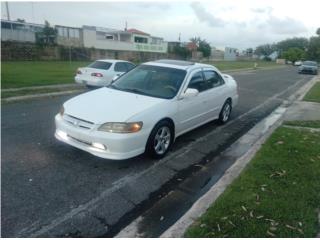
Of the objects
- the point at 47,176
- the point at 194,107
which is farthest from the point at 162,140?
the point at 47,176

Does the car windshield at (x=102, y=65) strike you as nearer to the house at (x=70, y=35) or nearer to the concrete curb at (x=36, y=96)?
the concrete curb at (x=36, y=96)

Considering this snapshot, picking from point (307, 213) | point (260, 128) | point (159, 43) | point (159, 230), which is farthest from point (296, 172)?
point (159, 43)

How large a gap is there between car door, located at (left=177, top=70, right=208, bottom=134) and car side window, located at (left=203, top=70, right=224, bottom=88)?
242mm

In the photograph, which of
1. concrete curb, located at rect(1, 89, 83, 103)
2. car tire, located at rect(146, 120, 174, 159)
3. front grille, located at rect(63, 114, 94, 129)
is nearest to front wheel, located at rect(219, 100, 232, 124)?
car tire, located at rect(146, 120, 174, 159)

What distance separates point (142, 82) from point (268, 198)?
10.7 feet

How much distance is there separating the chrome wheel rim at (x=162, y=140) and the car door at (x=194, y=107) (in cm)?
39

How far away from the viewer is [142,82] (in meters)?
6.02

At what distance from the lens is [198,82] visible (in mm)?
6398

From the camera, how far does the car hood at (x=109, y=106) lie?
15.2ft

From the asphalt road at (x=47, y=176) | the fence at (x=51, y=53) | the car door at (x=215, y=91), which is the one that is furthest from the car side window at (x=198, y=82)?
the fence at (x=51, y=53)

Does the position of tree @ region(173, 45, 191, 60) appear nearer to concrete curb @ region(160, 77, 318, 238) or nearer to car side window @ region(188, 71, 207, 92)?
car side window @ region(188, 71, 207, 92)

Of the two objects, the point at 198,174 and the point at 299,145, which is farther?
the point at 299,145

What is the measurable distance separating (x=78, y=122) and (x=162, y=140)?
1.46 meters

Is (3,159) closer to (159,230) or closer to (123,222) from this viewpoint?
(123,222)
